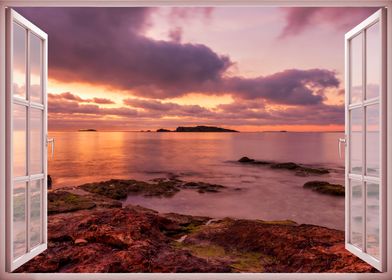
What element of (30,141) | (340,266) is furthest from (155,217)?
(30,141)

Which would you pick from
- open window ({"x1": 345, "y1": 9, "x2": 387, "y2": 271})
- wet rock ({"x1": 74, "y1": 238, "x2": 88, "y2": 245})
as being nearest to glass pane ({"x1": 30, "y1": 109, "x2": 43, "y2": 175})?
wet rock ({"x1": 74, "y1": 238, "x2": 88, "y2": 245})

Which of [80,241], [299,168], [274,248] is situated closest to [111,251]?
[80,241]

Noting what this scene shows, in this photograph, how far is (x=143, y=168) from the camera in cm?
1441

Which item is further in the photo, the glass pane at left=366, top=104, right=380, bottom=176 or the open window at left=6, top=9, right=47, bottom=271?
the glass pane at left=366, top=104, right=380, bottom=176

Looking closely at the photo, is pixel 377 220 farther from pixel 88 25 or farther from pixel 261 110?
pixel 88 25

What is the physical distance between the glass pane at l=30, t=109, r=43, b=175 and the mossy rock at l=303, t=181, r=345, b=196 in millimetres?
9070

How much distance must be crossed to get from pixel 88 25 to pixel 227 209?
9499 millimetres

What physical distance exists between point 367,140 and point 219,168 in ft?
39.9

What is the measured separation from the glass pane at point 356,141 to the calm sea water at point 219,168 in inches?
282

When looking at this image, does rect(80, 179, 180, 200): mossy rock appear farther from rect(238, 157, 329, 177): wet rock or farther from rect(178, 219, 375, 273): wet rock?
rect(238, 157, 329, 177): wet rock

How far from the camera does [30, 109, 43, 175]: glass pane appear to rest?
1980 mm

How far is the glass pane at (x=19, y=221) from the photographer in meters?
1.85

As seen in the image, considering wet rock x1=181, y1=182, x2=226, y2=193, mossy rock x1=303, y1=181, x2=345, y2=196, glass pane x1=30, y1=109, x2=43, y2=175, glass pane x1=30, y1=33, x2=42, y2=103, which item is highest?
glass pane x1=30, y1=33, x2=42, y2=103

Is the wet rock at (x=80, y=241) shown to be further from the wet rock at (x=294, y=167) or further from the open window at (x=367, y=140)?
the wet rock at (x=294, y=167)
